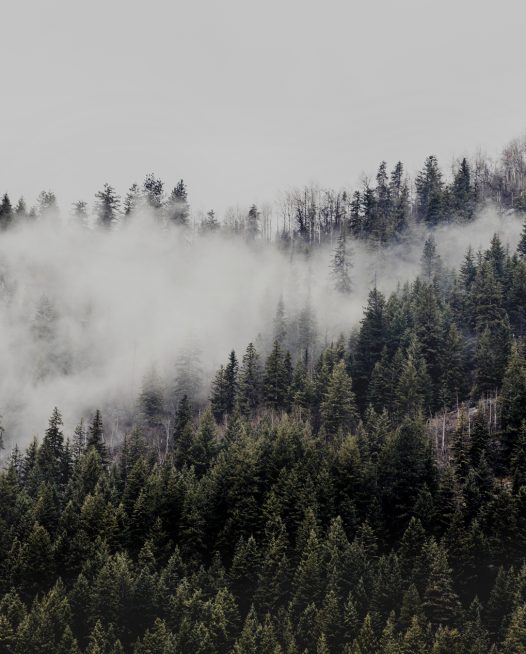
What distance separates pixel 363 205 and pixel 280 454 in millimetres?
90766

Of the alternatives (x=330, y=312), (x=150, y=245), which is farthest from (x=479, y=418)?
(x=150, y=245)

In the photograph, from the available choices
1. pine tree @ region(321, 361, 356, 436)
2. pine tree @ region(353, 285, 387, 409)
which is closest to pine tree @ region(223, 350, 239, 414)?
pine tree @ region(321, 361, 356, 436)

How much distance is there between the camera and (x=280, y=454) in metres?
66.9

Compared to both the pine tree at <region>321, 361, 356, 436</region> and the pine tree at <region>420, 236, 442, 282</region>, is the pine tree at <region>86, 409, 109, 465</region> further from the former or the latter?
the pine tree at <region>420, 236, 442, 282</region>

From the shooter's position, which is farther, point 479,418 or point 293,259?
point 293,259

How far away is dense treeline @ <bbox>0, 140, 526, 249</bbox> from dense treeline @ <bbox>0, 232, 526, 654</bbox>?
4894 centimetres

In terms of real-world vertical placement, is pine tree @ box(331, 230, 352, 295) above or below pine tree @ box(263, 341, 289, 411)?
above

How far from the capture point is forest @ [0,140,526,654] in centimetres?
4953

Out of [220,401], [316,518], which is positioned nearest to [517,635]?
[316,518]

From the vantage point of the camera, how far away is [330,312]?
11706cm

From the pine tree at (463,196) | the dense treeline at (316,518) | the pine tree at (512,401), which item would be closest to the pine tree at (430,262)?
the pine tree at (463,196)

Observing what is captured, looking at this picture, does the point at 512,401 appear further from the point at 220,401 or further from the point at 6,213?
the point at 6,213

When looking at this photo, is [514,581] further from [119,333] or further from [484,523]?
[119,333]

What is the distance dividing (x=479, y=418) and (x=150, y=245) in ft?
319
